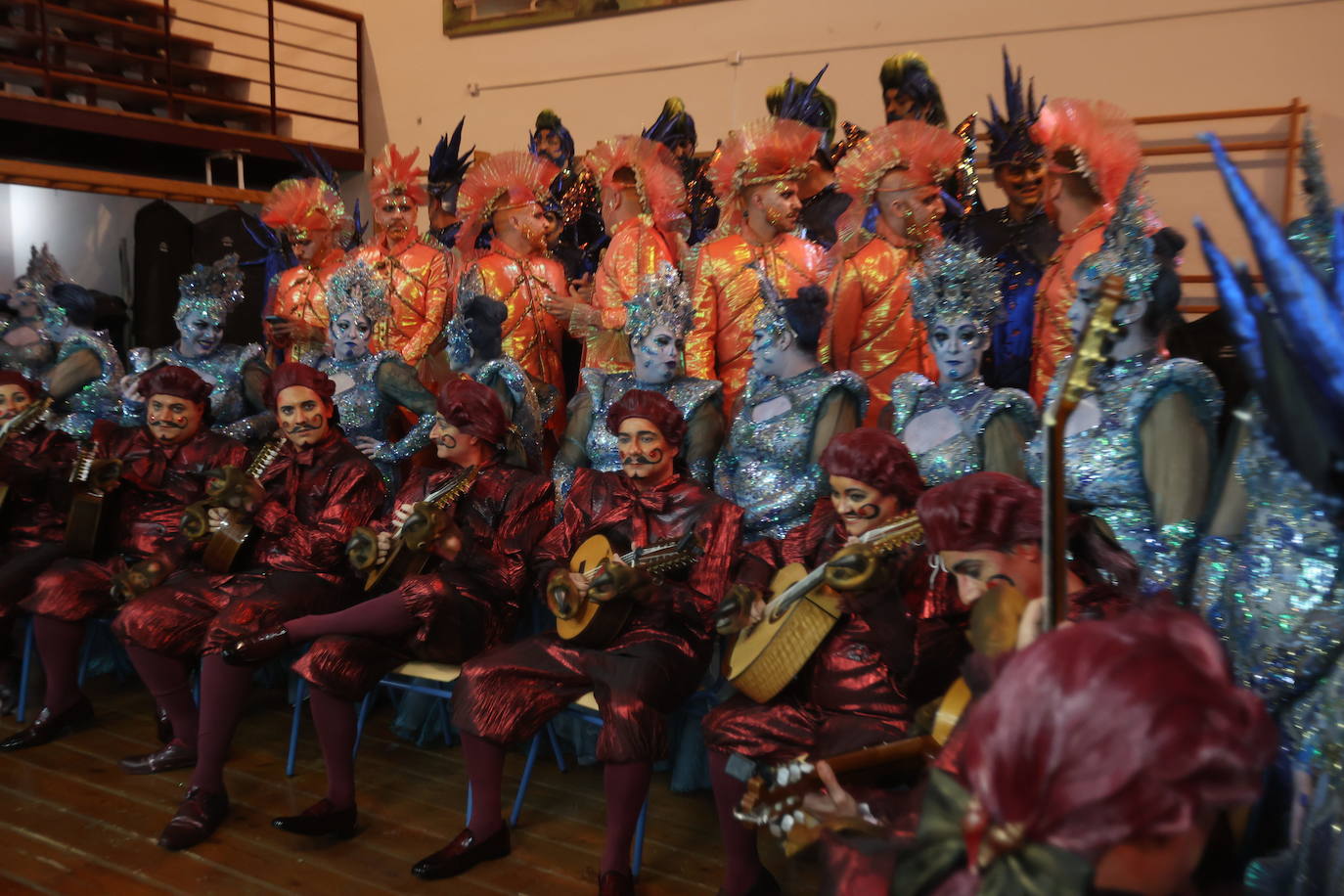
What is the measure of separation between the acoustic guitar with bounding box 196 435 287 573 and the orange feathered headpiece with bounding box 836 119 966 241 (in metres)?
2.38

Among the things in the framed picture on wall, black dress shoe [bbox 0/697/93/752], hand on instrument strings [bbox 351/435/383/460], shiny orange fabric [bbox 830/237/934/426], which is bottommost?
black dress shoe [bbox 0/697/93/752]

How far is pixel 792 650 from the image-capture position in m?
2.61

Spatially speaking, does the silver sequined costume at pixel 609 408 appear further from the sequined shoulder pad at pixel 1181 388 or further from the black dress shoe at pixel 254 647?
the sequined shoulder pad at pixel 1181 388

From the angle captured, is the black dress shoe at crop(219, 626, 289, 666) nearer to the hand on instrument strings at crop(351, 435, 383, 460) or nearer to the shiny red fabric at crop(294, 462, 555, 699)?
the shiny red fabric at crop(294, 462, 555, 699)

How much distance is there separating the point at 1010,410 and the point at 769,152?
1763 mm

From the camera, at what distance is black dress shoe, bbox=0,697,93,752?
3928mm

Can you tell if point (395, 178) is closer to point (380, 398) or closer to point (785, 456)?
point (380, 398)

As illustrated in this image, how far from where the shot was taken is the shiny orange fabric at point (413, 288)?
566cm

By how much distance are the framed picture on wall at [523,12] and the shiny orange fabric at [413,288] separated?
3.11 m

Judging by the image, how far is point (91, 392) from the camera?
17.1 feet

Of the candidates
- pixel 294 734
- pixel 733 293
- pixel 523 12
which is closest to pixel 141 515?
pixel 294 734

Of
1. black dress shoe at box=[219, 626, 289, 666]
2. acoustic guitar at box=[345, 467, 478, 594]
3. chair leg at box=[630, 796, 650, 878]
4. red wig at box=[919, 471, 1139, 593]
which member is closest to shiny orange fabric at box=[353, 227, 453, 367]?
acoustic guitar at box=[345, 467, 478, 594]

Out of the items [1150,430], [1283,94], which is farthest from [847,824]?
[1283,94]

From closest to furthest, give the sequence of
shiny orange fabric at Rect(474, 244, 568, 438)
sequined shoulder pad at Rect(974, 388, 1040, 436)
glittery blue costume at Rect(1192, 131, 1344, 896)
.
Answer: glittery blue costume at Rect(1192, 131, 1344, 896), sequined shoulder pad at Rect(974, 388, 1040, 436), shiny orange fabric at Rect(474, 244, 568, 438)
